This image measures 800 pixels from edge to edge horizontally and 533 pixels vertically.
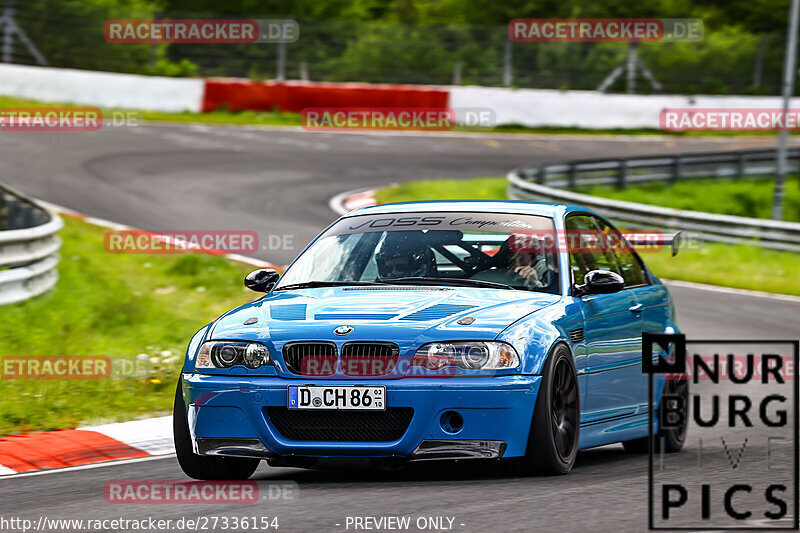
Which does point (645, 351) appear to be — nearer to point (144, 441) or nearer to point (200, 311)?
point (144, 441)

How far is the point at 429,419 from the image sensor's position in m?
6.45

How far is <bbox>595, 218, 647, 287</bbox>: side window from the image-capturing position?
866 cm

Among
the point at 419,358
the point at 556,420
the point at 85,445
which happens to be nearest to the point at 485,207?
the point at 556,420

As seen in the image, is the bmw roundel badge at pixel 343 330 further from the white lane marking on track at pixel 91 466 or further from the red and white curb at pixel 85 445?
the red and white curb at pixel 85 445

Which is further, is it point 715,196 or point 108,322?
point 715,196

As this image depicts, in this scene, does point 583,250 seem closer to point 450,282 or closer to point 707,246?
point 450,282

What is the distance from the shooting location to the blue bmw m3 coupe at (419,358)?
6488mm

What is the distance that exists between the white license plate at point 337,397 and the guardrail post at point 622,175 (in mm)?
22497

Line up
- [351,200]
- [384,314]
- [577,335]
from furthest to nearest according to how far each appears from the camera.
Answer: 1. [351,200]
2. [577,335]
3. [384,314]

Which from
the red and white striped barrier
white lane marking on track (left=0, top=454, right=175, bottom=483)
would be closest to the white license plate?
white lane marking on track (left=0, top=454, right=175, bottom=483)

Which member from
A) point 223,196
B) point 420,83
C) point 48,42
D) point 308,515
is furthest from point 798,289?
point 48,42

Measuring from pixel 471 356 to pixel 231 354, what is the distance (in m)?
1.18

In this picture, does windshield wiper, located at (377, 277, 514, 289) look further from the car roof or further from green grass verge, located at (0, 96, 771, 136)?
green grass verge, located at (0, 96, 771, 136)

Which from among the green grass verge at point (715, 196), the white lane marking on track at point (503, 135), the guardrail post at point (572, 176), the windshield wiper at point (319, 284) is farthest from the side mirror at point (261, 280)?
the white lane marking on track at point (503, 135)
